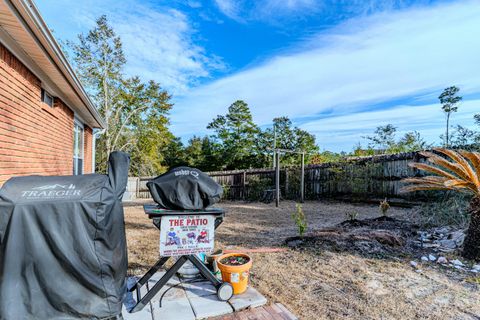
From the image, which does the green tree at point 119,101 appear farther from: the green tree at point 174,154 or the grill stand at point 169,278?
the grill stand at point 169,278

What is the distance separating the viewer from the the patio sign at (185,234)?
→ 86.1 inches

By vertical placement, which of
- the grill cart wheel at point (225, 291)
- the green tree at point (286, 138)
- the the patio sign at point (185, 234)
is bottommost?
the grill cart wheel at point (225, 291)

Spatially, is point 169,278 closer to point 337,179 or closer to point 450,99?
point 337,179

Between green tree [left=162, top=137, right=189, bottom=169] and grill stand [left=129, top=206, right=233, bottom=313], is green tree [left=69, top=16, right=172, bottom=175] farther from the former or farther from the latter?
grill stand [left=129, top=206, right=233, bottom=313]

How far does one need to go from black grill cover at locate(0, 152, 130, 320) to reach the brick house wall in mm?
2198

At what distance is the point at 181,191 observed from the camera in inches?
86.3

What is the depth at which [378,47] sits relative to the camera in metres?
6.92

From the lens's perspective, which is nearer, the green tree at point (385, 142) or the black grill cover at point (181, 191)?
the black grill cover at point (181, 191)

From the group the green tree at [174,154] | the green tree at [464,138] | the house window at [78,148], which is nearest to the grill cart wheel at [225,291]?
the house window at [78,148]

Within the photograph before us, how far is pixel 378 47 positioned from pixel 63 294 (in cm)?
814

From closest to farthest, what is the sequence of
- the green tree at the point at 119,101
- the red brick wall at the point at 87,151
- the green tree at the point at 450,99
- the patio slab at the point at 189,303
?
the patio slab at the point at 189,303, the red brick wall at the point at 87,151, the green tree at the point at 119,101, the green tree at the point at 450,99

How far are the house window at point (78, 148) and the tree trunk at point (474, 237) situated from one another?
29.4 feet

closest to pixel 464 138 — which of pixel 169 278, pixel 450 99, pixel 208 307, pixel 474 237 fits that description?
pixel 474 237

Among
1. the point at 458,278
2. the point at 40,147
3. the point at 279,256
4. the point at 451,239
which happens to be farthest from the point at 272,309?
the point at 40,147
